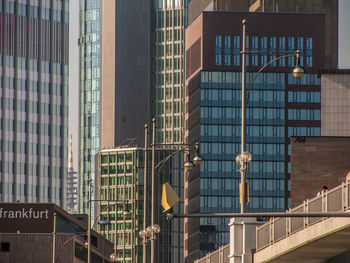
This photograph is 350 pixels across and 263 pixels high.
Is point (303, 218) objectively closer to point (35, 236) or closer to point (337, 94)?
point (337, 94)

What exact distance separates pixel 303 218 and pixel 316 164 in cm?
3838

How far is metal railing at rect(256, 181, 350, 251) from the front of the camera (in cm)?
4107

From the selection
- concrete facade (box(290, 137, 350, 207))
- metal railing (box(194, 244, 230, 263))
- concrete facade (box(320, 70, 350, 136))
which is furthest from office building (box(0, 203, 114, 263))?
metal railing (box(194, 244, 230, 263))

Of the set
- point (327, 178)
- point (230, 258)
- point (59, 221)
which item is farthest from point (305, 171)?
point (59, 221)

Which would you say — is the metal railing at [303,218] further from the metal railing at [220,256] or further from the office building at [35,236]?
the office building at [35,236]

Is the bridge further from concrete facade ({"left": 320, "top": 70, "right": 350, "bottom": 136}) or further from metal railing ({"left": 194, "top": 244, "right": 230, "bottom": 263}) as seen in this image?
concrete facade ({"left": 320, "top": 70, "right": 350, "bottom": 136})

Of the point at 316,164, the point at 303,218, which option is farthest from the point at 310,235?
the point at 316,164

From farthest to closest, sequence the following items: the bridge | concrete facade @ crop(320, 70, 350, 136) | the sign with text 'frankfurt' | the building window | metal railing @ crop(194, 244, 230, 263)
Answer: the sign with text 'frankfurt' → the building window → concrete facade @ crop(320, 70, 350, 136) → metal railing @ crop(194, 244, 230, 263) → the bridge

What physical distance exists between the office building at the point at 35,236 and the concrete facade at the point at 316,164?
50221 millimetres

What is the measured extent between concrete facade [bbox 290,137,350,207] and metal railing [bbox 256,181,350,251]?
30.9 m

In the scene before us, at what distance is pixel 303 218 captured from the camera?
46.2m

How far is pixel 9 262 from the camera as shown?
138750 millimetres

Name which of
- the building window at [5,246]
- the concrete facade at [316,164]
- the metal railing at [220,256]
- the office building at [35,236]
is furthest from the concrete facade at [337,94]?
the building window at [5,246]

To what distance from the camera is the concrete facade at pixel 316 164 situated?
83562 millimetres
